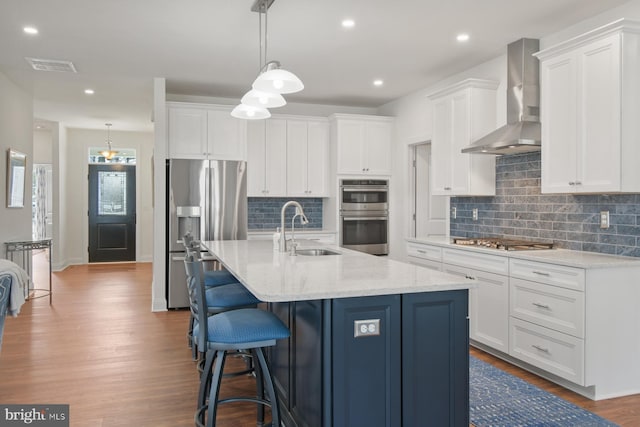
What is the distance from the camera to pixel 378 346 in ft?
6.73

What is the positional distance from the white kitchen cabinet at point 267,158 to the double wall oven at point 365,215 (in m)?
0.85

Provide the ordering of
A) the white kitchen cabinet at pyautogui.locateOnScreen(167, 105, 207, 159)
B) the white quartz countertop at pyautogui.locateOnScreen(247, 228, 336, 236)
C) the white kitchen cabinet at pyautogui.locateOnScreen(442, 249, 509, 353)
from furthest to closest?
the white quartz countertop at pyautogui.locateOnScreen(247, 228, 336, 236)
the white kitchen cabinet at pyautogui.locateOnScreen(167, 105, 207, 159)
the white kitchen cabinet at pyautogui.locateOnScreen(442, 249, 509, 353)

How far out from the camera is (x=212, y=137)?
19.0 ft

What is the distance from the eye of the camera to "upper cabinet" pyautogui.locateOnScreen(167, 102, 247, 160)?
222 inches

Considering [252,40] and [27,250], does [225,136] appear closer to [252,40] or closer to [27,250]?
[252,40]

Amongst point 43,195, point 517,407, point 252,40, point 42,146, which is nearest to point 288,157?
point 252,40

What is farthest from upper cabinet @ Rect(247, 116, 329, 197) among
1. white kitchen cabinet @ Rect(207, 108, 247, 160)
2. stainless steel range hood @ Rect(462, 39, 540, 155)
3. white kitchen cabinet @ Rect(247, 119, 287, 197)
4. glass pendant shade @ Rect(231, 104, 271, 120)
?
stainless steel range hood @ Rect(462, 39, 540, 155)

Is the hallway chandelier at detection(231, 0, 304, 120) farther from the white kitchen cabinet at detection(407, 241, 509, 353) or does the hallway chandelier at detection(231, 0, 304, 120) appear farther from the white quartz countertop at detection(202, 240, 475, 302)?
the white kitchen cabinet at detection(407, 241, 509, 353)

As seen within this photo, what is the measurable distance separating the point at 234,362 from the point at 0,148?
4008 millimetres

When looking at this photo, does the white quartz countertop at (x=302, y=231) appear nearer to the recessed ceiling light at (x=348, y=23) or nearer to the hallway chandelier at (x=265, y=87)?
the hallway chandelier at (x=265, y=87)

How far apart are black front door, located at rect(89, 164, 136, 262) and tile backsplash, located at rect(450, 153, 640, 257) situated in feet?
24.3

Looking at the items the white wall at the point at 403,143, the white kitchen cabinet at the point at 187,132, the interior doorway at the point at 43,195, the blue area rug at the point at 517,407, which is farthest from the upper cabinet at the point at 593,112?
the interior doorway at the point at 43,195

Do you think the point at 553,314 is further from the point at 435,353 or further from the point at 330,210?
the point at 330,210

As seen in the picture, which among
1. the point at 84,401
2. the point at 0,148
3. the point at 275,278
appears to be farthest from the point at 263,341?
the point at 0,148
